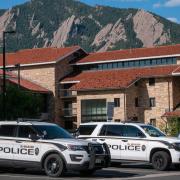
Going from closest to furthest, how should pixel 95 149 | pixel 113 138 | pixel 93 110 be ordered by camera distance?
1. pixel 95 149
2. pixel 113 138
3. pixel 93 110

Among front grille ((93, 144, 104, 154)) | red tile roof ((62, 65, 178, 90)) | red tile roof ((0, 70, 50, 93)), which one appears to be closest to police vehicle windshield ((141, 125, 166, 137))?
front grille ((93, 144, 104, 154))

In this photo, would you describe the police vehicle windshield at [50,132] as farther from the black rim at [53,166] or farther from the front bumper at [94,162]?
the front bumper at [94,162]

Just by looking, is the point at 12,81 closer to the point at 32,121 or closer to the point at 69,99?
the point at 69,99

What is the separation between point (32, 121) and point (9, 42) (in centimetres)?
16810

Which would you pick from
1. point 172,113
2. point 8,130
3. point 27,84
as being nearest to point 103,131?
point 8,130

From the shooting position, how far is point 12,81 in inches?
2680

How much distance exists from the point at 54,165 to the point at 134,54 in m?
54.9

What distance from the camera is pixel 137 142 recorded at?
2281 centimetres

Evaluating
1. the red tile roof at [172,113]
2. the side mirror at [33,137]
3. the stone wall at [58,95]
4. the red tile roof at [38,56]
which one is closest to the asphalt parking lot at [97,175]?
the side mirror at [33,137]

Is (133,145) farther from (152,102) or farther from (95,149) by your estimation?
(152,102)

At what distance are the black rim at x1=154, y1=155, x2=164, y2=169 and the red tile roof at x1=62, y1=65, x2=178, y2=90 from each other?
4284cm

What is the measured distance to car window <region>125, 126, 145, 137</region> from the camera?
22906 mm

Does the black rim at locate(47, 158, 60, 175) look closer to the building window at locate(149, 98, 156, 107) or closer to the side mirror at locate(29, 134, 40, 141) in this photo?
the side mirror at locate(29, 134, 40, 141)

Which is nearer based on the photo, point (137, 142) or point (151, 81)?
point (137, 142)
